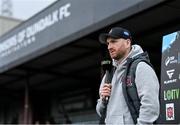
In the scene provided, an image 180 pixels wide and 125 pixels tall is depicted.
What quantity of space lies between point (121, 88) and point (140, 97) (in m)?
0.21

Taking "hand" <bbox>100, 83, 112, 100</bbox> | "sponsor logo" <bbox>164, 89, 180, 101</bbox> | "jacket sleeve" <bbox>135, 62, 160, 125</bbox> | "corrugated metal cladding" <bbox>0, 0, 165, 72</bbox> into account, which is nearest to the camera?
"jacket sleeve" <bbox>135, 62, 160, 125</bbox>

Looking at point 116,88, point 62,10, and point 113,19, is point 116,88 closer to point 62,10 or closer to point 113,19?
point 113,19

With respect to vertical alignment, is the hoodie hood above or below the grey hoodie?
above

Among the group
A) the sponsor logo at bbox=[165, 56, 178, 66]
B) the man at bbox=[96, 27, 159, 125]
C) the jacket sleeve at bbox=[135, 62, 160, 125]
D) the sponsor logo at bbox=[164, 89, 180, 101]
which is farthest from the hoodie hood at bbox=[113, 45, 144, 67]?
the sponsor logo at bbox=[165, 56, 178, 66]

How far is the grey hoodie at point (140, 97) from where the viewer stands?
3295 millimetres

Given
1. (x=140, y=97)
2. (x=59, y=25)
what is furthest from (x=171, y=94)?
(x=59, y=25)

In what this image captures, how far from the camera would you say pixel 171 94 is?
196 inches

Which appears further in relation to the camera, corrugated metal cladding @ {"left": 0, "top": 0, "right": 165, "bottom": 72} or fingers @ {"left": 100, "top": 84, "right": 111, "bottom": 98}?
corrugated metal cladding @ {"left": 0, "top": 0, "right": 165, "bottom": 72}

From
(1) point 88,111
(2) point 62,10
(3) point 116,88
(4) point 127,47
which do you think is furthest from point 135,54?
(1) point 88,111

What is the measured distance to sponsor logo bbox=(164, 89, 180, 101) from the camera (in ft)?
16.0

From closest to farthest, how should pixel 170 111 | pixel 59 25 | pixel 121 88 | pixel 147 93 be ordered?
1. pixel 147 93
2. pixel 121 88
3. pixel 170 111
4. pixel 59 25

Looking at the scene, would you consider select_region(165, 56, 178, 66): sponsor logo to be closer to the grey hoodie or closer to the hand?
the grey hoodie

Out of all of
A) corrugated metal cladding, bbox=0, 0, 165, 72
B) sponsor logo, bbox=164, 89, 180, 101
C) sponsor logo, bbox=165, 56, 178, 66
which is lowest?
sponsor logo, bbox=164, 89, 180, 101

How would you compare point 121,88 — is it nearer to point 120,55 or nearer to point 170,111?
point 120,55
